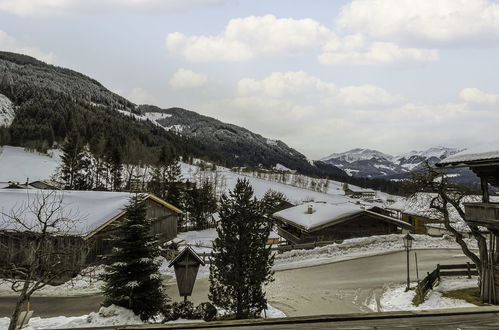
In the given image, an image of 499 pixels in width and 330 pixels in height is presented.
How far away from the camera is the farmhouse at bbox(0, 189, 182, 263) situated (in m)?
25.9

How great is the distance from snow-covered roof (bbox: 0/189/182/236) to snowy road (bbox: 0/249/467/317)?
655 cm

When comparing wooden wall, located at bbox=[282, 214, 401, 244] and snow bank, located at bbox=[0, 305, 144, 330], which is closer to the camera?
snow bank, located at bbox=[0, 305, 144, 330]

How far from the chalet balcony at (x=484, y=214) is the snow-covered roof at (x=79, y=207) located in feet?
78.1

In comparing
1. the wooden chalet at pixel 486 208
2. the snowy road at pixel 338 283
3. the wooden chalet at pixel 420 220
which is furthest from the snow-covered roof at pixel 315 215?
the wooden chalet at pixel 486 208

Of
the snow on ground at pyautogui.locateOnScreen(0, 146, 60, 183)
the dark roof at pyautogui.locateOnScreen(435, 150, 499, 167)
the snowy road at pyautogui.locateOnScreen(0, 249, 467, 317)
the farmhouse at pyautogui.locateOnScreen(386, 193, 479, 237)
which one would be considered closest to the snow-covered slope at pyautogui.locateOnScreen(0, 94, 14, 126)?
the snow on ground at pyautogui.locateOnScreen(0, 146, 60, 183)

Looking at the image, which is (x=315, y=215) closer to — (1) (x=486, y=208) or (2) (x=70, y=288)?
(1) (x=486, y=208)

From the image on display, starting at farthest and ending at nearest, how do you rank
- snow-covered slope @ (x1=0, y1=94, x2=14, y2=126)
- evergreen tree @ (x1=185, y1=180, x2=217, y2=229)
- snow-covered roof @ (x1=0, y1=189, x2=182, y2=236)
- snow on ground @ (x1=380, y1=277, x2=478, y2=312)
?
snow-covered slope @ (x1=0, y1=94, x2=14, y2=126), evergreen tree @ (x1=185, y1=180, x2=217, y2=229), snow-covered roof @ (x1=0, y1=189, x2=182, y2=236), snow on ground @ (x1=380, y1=277, x2=478, y2=312)

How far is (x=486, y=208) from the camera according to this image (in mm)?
16094

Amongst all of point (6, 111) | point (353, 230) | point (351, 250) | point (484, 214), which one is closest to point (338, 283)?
point (351, 250)

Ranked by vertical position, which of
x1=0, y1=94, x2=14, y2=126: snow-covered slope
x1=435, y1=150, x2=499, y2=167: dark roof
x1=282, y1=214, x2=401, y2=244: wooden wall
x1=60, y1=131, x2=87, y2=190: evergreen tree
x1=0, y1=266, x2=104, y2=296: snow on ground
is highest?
x1=0, y1=94, x2=14, y2=126: snow-covered slope

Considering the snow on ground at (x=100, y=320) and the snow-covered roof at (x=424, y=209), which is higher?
the snow-covered roof at (x=424, y=209)

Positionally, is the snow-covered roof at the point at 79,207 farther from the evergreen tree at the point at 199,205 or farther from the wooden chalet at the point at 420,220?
the wooden chalet at the point at 420,220

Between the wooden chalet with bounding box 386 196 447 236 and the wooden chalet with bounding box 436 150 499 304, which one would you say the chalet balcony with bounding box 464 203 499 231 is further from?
the wooden chalet with bounding box 386 196 447 236

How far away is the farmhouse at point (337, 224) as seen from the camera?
3944 cm
